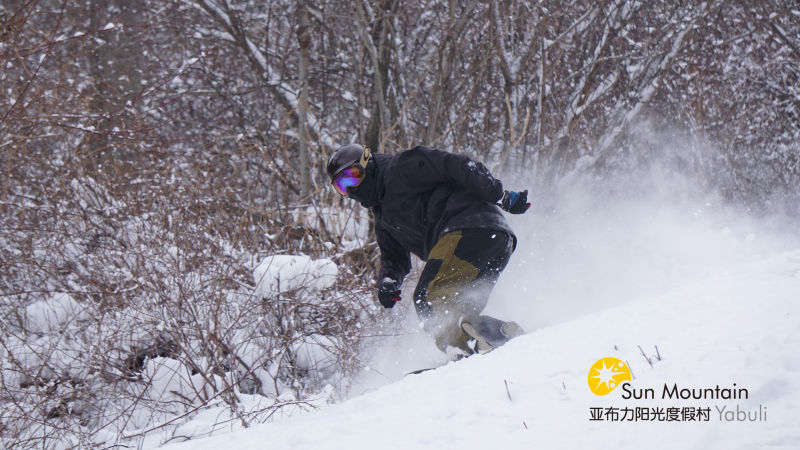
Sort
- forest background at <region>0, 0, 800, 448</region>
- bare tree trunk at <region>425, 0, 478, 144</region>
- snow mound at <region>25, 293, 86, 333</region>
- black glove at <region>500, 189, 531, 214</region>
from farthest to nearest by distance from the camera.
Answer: bare tree trunk at <region>425, 0, 478, 144</region>
snow mound at <region>25, 293, 86, 333</region>
forest background at <region>0, 0, 800, 448</region>
black glove at <region>500, 189, 531, 214</region>

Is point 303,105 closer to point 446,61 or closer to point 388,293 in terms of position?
point 446,61

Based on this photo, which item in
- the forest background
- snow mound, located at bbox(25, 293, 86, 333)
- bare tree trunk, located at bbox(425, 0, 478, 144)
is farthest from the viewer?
bare tree trunk, located at bbox(425, 0, 478, 144)

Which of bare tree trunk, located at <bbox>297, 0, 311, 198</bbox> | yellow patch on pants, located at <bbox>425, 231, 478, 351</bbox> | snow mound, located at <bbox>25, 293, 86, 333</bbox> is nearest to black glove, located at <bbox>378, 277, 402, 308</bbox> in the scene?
yellow patch on pants, located at <bbox>425, 231, 478, 351</bbox>

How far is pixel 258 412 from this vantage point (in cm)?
334

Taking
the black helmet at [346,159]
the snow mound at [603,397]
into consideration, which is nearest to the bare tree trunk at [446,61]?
the black helmet at [346,159]

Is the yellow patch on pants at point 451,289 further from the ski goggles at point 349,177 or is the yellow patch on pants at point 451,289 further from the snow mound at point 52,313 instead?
the snow mound at point 52,313

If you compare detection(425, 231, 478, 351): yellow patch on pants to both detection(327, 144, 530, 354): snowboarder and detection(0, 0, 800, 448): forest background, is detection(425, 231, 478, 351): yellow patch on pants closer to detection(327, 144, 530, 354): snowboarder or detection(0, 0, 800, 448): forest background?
detection(327, 144, 530, 354): snowboarder

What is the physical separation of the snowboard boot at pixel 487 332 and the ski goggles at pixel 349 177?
3.88ft

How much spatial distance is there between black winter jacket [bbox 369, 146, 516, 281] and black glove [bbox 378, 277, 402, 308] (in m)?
0.15

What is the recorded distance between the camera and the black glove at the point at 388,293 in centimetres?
395

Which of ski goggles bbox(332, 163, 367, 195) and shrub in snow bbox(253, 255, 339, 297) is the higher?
ski goggles bbox(332, 163, 367, 195)

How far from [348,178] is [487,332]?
140cm

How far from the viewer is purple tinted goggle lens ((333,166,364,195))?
3.86m

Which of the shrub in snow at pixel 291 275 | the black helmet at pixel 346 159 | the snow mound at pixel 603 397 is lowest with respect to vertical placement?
the snow mound at pixel 603 397
